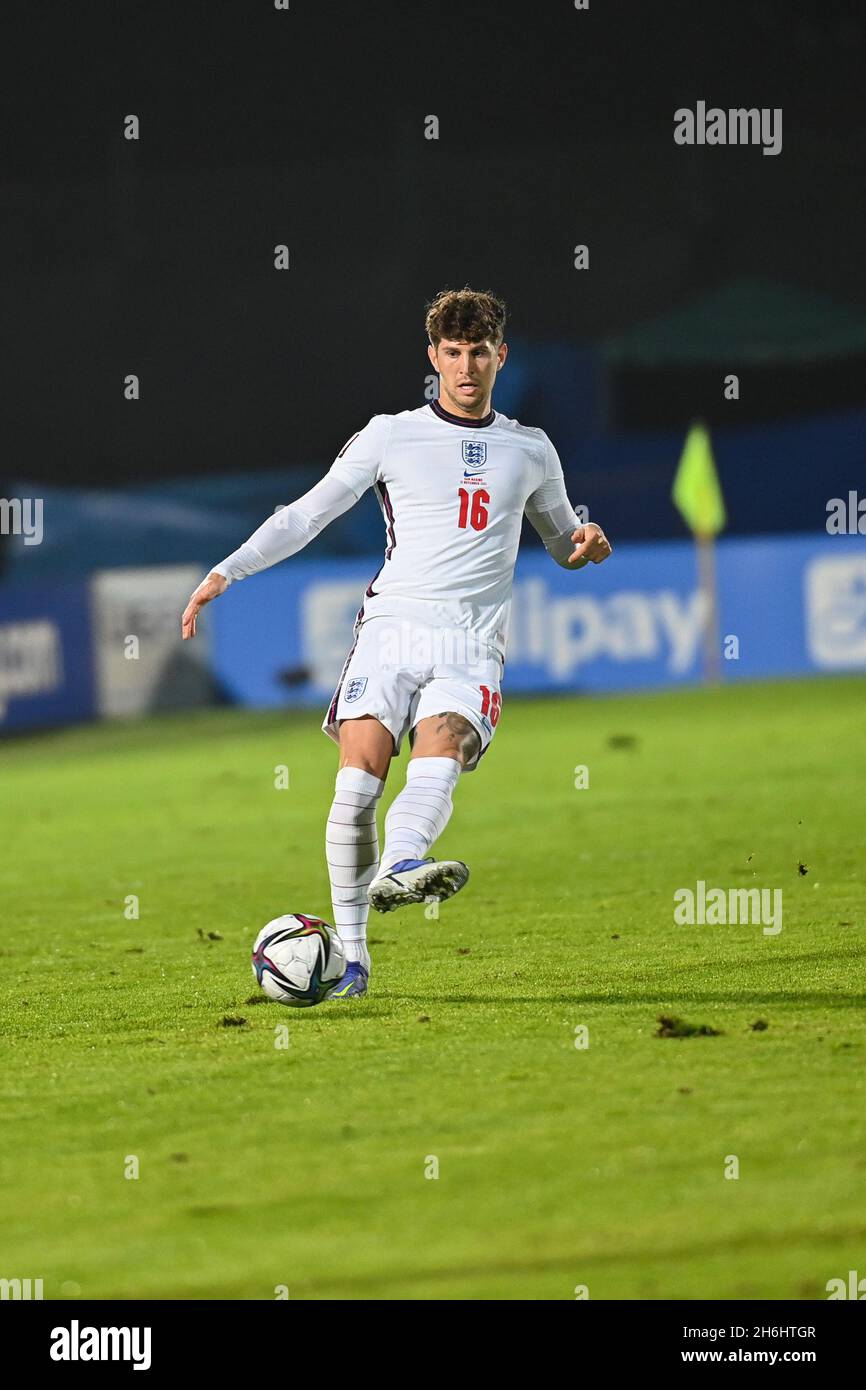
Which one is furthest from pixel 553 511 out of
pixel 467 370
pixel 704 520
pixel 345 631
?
pixel 704 520

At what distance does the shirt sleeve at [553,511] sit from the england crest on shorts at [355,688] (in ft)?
2.89

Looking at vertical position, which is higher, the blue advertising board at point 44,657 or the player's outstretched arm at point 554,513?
the blue advertising board at point 44,657

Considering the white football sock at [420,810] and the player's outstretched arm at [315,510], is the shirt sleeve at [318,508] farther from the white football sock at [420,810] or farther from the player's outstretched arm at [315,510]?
the white football sock at [420,810]

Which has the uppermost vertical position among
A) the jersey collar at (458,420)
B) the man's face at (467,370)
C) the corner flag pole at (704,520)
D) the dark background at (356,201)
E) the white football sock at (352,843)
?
the dark background at (356,201)

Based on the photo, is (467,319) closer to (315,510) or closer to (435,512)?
(435,512)

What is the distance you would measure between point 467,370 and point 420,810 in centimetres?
146

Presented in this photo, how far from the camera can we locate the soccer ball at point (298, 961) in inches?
235

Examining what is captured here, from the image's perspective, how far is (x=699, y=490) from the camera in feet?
77.9

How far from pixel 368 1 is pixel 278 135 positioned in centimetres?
269

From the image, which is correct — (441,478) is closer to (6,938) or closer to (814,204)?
(6,938)

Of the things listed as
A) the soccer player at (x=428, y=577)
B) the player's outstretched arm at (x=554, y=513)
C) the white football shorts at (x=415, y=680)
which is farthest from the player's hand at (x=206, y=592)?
the player's outstretched arm at (x=554, y=513)

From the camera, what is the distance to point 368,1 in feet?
105

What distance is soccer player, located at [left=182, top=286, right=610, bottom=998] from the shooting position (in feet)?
19.6

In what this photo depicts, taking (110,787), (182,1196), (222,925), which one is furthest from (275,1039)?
(110,787)
